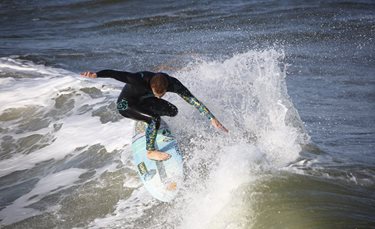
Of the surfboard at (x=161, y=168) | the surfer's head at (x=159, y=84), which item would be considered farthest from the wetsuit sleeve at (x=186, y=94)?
the surfboard at (x=161, y=168)

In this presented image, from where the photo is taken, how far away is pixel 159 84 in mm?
6355

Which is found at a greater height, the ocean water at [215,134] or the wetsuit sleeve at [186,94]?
the wetsuit sleeve at [186,94]

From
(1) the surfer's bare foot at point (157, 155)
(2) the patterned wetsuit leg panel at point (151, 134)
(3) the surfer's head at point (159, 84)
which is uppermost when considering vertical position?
(3) the surfer's head at point (159, 84)

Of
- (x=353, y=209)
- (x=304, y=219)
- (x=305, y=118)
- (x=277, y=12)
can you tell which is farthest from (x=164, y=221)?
(x=277, y=12)

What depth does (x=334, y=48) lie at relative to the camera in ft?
45.6

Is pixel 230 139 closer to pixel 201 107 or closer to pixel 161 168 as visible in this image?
pixel 201 107

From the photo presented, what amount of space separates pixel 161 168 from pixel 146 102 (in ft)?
3.06

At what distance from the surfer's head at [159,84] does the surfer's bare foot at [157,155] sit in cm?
87

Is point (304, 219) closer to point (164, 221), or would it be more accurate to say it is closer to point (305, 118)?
point (164, 221)

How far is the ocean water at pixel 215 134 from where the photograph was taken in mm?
6352

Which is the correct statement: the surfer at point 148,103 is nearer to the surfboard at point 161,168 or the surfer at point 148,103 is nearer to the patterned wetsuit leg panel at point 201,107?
the patterned wetsuit leg panel at point 201,107

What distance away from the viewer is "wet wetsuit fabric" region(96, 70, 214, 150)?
22.2 feet

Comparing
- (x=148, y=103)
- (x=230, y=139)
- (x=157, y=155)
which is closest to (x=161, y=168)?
(x=157, y=155)

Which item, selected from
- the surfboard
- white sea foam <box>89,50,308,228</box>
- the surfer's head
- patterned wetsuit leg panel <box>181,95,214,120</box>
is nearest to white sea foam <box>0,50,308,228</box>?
white sea foam <box>89,50,308,228</box>
